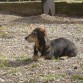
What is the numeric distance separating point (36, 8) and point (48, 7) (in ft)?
1.72

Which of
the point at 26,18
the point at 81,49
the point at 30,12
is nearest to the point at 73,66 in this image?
the point at 81,49

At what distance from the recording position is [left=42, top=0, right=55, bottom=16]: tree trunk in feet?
42.7

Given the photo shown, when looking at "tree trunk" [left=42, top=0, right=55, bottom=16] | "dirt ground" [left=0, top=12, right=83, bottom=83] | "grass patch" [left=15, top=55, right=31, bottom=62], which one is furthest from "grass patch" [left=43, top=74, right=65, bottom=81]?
"tree trunk" [left=42, top=0, right=55, bottom=16]

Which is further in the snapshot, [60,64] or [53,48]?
[53,48]

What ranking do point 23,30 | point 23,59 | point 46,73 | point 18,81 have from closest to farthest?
point 18,81 < point 46,73 < point 23,59 < point 23,30

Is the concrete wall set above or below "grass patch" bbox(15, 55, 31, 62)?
below

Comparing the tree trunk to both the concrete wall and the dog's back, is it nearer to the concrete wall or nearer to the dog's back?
the concrete wall

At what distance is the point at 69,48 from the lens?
Result: 742cm

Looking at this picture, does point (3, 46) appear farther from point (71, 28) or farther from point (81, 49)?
point (71, 28)

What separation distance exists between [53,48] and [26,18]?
5.60 meters

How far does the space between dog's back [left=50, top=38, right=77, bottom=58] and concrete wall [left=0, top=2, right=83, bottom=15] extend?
5.84m

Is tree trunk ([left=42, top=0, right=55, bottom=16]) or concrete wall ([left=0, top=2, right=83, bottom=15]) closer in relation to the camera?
tree trunk ([left=42, top=0, right=55, bottom=16])

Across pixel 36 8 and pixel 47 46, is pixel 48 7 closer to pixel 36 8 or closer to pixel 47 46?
pixel 36 8

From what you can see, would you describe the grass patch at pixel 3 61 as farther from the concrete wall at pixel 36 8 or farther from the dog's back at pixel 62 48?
the concrete wall at pixel 36 8
